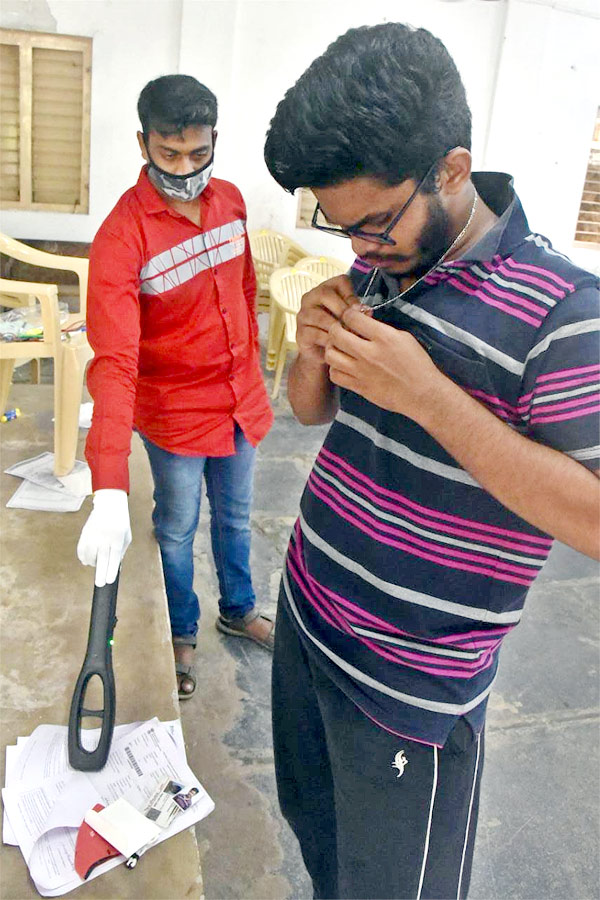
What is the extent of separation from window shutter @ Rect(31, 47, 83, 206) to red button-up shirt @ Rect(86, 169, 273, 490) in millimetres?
3930

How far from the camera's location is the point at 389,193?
76 cm

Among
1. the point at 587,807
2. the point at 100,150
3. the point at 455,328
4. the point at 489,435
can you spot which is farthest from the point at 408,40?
the point at 100,150

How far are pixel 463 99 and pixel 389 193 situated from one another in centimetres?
11

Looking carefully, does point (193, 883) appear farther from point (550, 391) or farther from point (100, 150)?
point (100, 150)

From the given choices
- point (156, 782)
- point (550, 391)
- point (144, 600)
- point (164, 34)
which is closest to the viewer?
point (550, 391)

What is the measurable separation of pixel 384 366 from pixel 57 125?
5.32 meters

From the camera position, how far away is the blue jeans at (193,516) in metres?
1.93

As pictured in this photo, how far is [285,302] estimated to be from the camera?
4.38 meters

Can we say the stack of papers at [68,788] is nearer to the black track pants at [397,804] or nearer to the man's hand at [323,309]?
the black track pants at [397,804]

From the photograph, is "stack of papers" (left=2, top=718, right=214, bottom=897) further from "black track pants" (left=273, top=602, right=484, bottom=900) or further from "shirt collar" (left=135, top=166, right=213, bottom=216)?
"shirt collar" (left=135, top=166, right=213, bottom=216)

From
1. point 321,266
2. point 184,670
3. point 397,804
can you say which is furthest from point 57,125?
point 397,804

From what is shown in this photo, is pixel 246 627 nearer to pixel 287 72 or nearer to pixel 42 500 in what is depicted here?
pixel 42 500

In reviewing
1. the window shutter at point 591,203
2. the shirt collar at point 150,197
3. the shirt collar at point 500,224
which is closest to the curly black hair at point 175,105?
the shirt collar at point 150,197

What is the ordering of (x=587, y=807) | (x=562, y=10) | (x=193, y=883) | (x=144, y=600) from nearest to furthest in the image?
(x=193, y=883), (x=144, y=600), (x=587, y=807), (x=562, y=10)
